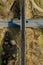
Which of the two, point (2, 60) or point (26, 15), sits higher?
point (26, 15)

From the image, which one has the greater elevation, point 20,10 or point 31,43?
point 20,10

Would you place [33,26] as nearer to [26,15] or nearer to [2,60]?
[26,15]

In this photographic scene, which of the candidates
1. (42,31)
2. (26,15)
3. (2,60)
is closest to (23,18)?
(26,15)

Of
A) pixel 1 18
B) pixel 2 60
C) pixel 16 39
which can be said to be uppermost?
pixel 1 18

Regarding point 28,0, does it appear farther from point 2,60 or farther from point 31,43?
point 2,60

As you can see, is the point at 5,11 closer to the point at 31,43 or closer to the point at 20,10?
the point at 20,10

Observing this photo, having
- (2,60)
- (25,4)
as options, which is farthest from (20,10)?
(2,60)

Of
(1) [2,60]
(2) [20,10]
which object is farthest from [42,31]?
(1) [2,60]
